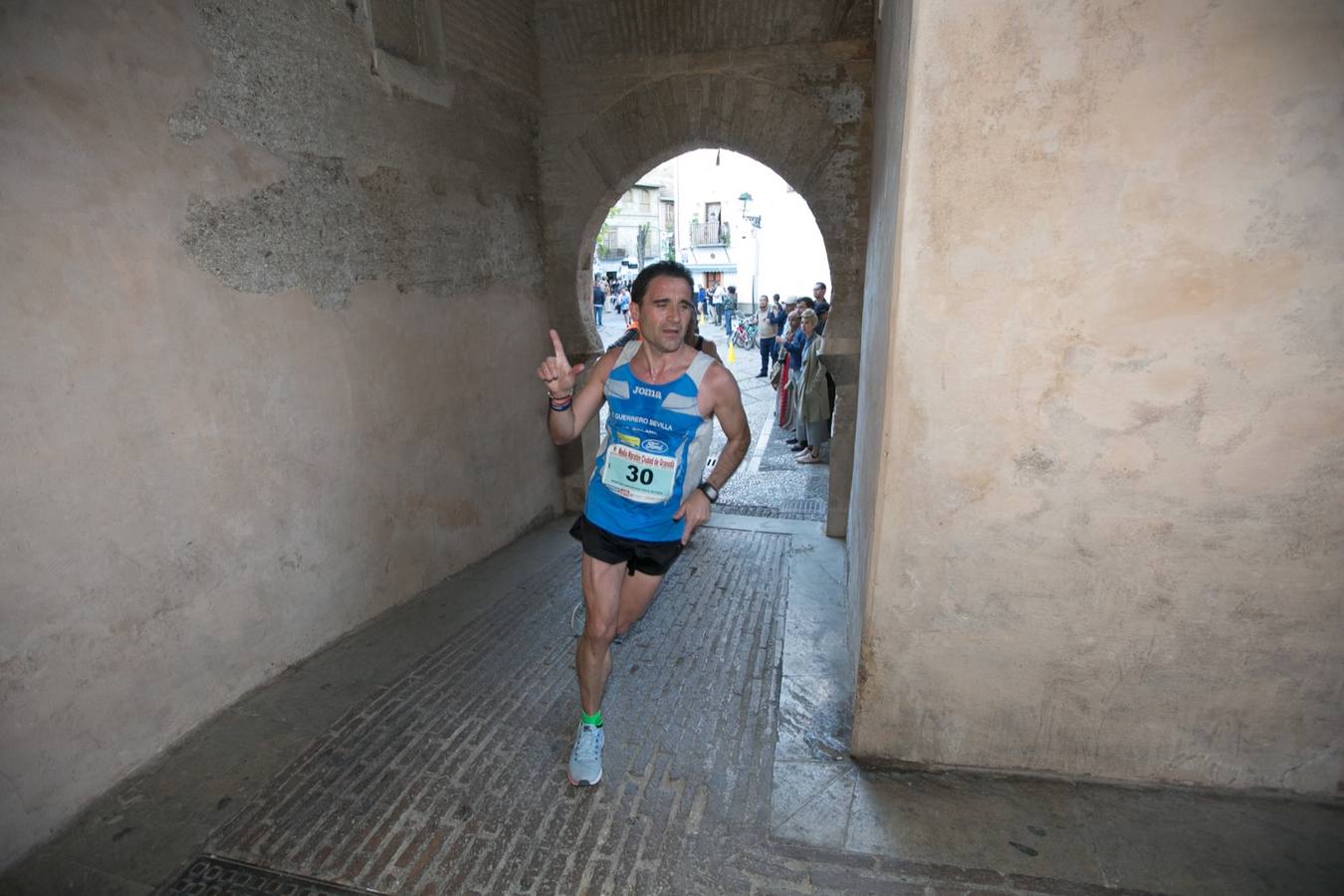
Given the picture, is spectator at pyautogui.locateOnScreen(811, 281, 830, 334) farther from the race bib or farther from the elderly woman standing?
the race bib

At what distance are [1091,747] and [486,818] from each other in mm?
2249

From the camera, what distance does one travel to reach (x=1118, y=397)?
2.13 m

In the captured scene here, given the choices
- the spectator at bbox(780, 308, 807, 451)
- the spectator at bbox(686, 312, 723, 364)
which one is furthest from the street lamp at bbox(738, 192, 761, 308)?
the spectator at bbox(686, 312, 723, 364)

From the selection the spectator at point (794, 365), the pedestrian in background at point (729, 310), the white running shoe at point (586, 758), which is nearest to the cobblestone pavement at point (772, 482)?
the spectator at point (794, 365)

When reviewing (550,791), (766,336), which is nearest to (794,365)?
(766,336)

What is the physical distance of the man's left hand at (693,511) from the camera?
2.63m

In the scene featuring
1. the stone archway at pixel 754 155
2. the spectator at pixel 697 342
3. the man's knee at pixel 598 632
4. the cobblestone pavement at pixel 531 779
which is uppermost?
the stone archway at pixel 754 155

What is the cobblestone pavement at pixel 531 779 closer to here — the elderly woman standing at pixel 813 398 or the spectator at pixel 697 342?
the spectator at pixel 697 342

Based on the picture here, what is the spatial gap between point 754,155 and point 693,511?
3430mm

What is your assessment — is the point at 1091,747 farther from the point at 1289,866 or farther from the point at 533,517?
the point at 533,517

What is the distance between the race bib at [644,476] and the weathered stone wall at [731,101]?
2.57 meters

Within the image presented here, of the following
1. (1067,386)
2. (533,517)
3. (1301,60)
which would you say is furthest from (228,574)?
(1301,60)

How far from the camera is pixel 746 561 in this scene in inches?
193

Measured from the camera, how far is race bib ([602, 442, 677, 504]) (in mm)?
2656
